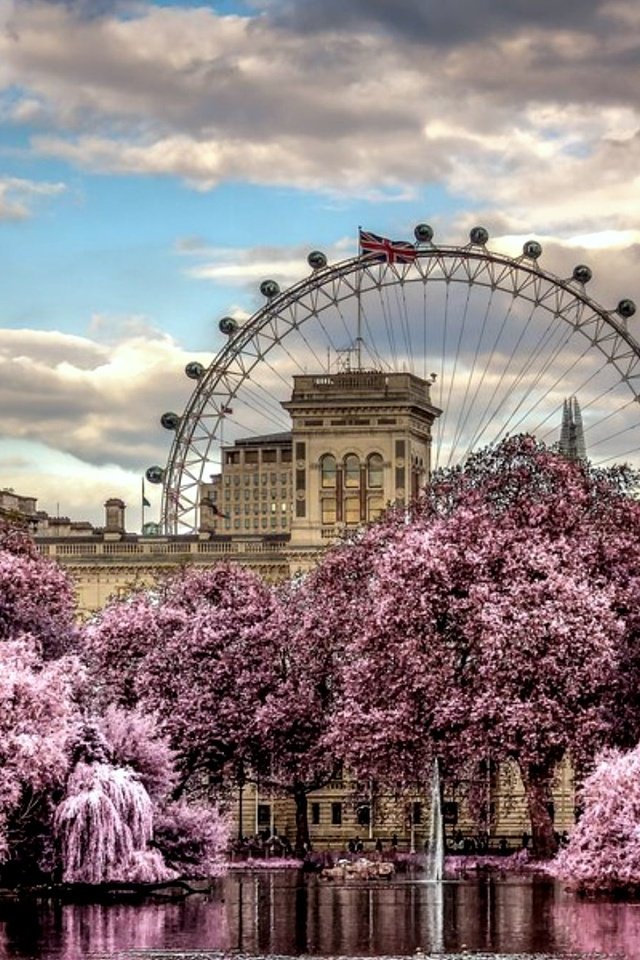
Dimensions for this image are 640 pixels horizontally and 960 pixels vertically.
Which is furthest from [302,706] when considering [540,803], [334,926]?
[334,926]

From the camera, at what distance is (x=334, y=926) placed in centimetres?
7931

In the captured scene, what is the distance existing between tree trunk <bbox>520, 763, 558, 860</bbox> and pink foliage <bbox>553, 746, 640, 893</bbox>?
14.2 meters

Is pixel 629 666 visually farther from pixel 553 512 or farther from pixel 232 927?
pixel 232 927

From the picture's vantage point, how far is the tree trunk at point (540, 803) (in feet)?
374

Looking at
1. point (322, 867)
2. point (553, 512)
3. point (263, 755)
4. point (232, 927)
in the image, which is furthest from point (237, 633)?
point (232, 927)

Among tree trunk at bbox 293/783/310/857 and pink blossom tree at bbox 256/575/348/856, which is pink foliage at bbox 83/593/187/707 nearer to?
pink blossom tree at bbox 256/575/348/856

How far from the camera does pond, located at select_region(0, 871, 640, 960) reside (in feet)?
229

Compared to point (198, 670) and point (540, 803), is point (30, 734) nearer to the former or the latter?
point (540, 803)

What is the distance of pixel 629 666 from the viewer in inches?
4525

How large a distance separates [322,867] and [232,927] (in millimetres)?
48741

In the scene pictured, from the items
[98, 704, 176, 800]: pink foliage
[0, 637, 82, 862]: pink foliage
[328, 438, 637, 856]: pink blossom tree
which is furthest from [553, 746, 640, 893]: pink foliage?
[0, 637, 82, 862]: pink foliage

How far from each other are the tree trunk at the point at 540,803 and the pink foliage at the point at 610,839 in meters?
14.2

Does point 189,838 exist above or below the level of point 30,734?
below

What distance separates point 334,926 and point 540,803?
37.4 meters
